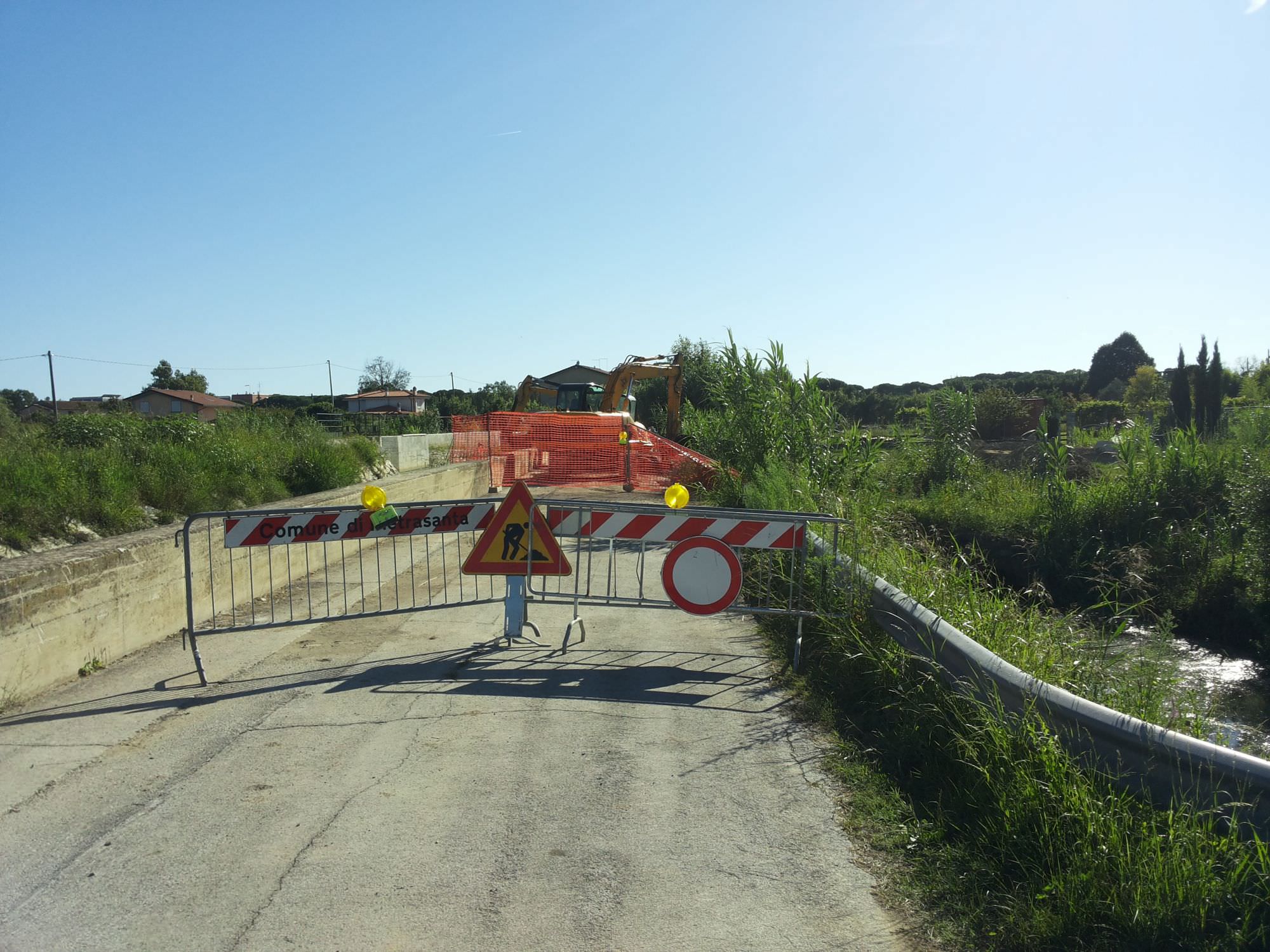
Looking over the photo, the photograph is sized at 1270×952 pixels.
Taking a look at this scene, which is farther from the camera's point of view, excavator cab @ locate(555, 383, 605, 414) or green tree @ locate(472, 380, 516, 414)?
green tree @ locate(472, 380, 516, 414)

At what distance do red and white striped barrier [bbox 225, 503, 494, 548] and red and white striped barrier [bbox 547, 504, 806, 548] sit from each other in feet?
3.73

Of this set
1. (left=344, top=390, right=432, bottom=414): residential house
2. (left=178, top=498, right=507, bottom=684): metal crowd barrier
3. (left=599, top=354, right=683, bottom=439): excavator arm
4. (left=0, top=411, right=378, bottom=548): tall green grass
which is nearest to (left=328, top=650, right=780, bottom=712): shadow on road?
(left=178, top=498, right=507, bottom=684): metal crowd barrier

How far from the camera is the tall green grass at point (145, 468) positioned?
820cm

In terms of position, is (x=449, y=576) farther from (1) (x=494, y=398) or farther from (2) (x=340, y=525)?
(1) (x=494, y=398)

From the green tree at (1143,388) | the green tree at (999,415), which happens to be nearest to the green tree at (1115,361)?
the green tree at (1143,388)

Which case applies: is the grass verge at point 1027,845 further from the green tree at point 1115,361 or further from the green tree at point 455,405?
the green tree at point 1115,361

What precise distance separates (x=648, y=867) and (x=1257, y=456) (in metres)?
12.1

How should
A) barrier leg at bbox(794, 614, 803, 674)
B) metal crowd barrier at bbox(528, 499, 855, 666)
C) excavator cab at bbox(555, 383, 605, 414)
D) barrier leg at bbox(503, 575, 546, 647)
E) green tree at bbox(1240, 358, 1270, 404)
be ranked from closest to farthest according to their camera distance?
1. barrier leg at bbox(794, 614, 803, 674)
2. metal crowd barrier at bbox(528, 499, 855, 666)
3. barrier leg at bbox(503, 575, 546, 647)
4. green tree at bbox(1240, 358, 1270, 404)
5. excavator cab at bbox(555, 383, 605, 414)

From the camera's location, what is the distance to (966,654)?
4762mm

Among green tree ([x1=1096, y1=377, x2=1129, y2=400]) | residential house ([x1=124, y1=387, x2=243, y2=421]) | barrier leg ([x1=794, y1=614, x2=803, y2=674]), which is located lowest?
barrier leg ([x1=794, y1=614, x2=803, y2=674])

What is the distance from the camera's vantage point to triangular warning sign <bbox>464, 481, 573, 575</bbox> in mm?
7191

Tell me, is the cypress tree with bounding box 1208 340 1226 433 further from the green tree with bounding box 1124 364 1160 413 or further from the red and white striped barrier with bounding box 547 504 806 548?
the red and white striped barrier with bounding box 547 504 806 548

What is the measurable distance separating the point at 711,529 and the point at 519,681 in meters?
1.91

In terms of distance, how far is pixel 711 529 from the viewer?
6.98 metres
